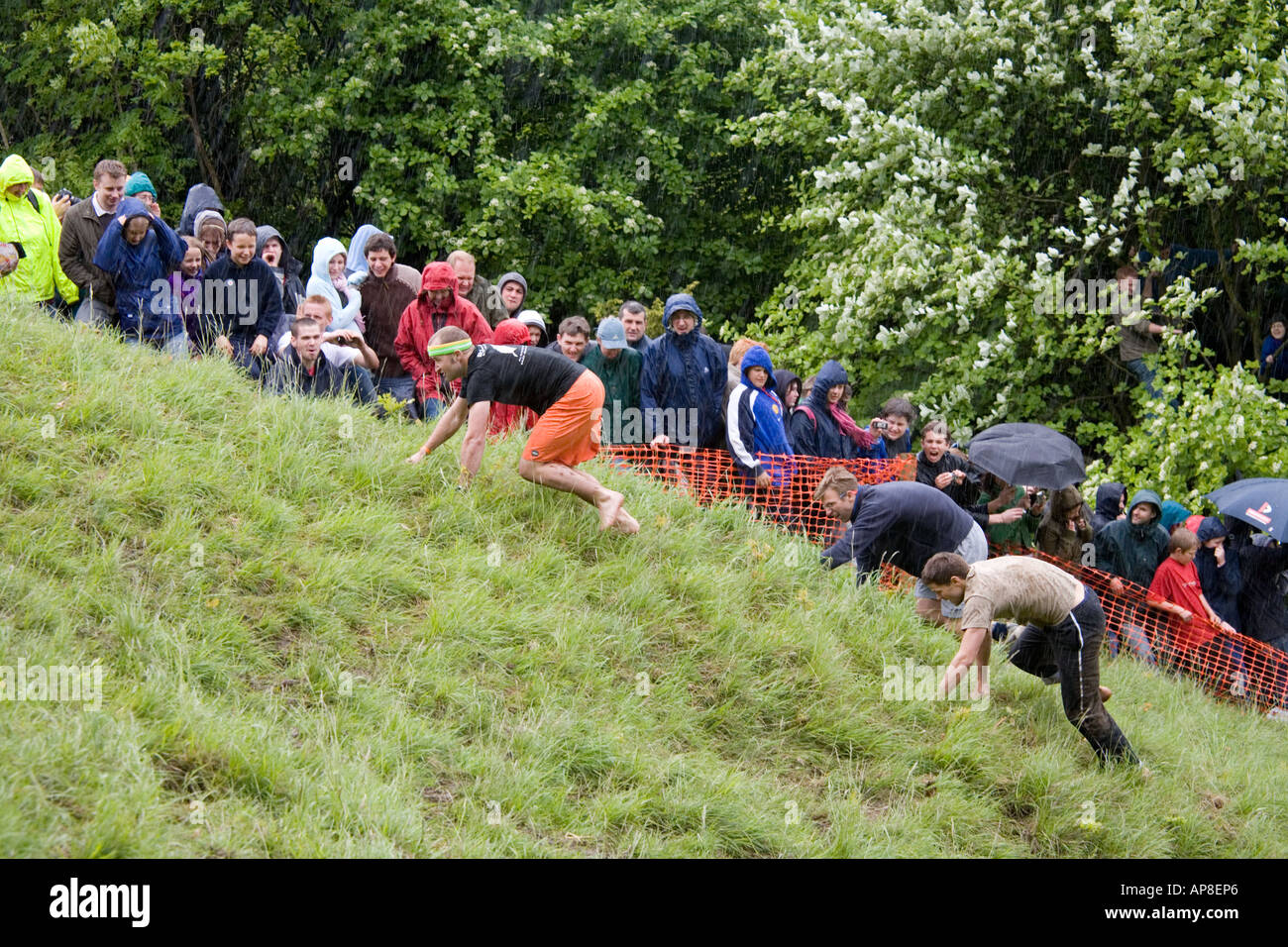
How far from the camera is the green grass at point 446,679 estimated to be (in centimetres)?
595

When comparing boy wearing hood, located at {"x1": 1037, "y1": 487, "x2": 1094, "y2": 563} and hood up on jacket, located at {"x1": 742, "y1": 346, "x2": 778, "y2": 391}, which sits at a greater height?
hood up on jacket, located at {"x1": 742, "y1": 346, "x2": 778, "y2": 391}

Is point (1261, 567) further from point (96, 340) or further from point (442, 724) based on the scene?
point (96, 340)

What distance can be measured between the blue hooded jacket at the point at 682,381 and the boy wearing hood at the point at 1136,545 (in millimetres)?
3699

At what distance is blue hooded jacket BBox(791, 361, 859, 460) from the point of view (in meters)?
11.1

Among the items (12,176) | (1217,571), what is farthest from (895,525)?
(12,176)

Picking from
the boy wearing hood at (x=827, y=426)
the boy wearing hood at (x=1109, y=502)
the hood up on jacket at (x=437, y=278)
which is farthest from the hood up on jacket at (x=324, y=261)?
the boy wearing hood at (x=1109, y=502)

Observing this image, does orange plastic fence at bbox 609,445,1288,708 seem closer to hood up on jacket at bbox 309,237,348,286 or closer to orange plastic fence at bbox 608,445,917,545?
orange plastic fence at bbox 608,445,917,545

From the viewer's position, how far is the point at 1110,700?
9602mm

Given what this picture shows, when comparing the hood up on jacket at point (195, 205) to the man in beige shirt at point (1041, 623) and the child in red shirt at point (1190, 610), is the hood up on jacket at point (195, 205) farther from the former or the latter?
the child in red shirt at point (1190, 610)

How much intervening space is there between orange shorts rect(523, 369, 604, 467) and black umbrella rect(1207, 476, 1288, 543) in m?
5.79

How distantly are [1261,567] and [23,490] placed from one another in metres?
10.0

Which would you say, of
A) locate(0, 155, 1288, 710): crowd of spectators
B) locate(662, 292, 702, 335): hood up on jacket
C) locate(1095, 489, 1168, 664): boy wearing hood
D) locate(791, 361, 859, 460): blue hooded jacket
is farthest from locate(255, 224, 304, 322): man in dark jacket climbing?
locate(1095, 489, 1168, 664): boy wearing hood

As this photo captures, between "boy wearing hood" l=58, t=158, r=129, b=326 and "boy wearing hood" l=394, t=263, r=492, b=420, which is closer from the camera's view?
"boy wearing hood" l=58, t=158, r=129, b=326

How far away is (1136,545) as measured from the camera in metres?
11.4
